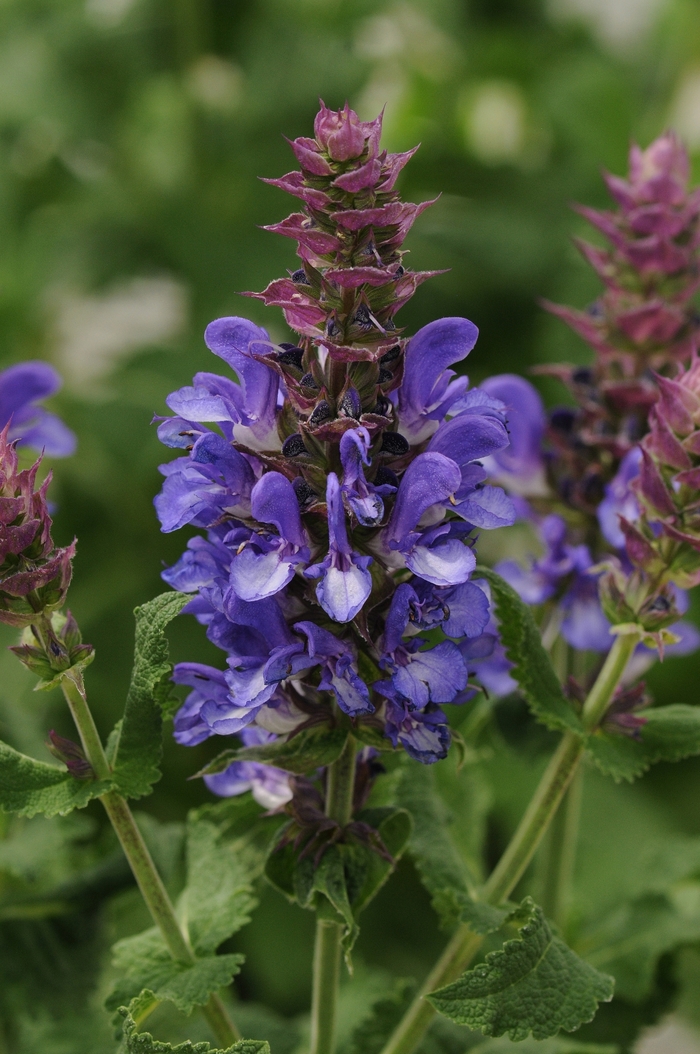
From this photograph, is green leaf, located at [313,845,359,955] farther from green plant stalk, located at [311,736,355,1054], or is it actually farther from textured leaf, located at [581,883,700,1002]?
textured leaf, located at [581,883,700,1002]

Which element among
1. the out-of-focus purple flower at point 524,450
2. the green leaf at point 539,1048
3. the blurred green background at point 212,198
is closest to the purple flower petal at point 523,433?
the out-of-focus purple flower at point 524,450

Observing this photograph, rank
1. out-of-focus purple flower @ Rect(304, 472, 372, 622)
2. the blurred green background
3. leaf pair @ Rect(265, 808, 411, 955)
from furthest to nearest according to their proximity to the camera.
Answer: the blurred green background → leaf pair @ Rect(265, 808, 411, 955) → out-of-focus purple flower @ Rect(304, 472, 372, 622)

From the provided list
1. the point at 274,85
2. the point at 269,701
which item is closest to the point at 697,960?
the point at 269,701

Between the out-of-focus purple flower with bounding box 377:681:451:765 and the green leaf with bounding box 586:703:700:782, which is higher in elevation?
the out-of-focus purple flower with bounding box 377:681:451:765

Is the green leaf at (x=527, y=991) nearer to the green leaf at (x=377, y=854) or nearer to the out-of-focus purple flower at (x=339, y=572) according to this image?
the green leaf at (x=377, y=854)

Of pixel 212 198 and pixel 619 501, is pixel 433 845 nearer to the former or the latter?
pixel 619 501

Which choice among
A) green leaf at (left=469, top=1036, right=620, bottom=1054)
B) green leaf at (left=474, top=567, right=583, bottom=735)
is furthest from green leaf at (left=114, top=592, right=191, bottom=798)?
green leaf at (left=469, top=1036, right=620, bottom=1054)

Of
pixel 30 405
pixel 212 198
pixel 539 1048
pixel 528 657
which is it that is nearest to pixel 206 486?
pixel 528 657
